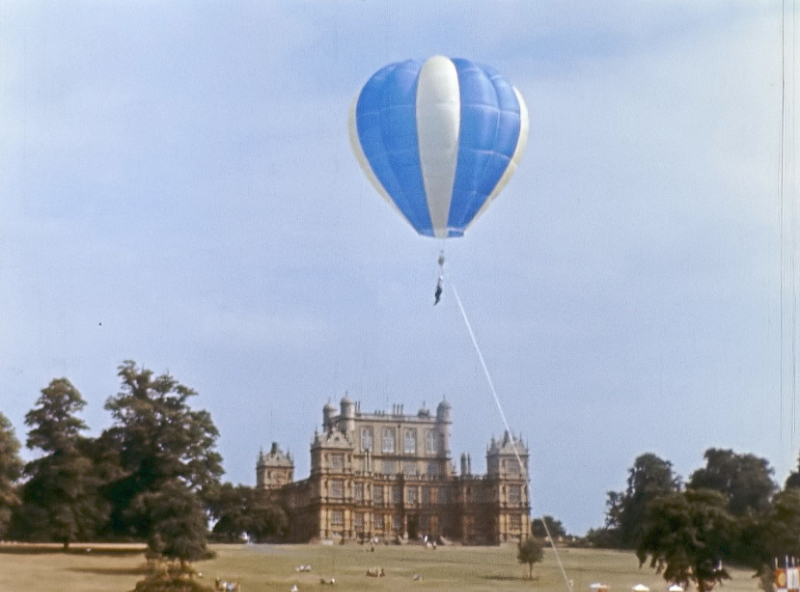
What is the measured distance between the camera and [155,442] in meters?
67.4

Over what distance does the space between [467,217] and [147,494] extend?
101ft

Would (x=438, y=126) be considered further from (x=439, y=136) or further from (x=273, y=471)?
(x=273, y=471)

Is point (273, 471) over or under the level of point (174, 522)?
over

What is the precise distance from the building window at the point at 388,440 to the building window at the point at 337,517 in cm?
835

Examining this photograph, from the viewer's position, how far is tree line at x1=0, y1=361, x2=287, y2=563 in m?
61.2

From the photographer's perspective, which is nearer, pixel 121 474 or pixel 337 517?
pixel 121 474

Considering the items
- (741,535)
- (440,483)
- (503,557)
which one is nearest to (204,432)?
(503,557)

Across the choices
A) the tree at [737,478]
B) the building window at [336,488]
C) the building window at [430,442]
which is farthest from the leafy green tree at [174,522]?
the building window at [430,442]

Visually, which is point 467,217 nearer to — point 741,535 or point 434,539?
point 741,535

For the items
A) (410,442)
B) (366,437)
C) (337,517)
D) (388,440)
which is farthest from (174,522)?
(410,442)

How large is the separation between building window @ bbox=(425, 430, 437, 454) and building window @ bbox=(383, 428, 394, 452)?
264 centimetres

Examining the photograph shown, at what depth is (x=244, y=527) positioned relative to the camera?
77.4 meters

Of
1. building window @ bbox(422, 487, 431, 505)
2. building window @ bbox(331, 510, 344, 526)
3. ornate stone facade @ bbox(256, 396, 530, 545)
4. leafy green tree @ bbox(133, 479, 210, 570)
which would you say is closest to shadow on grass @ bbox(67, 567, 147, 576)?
leafy green tree @ bbox(133, 479, 210, 570)

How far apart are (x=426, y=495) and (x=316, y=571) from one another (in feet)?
140
